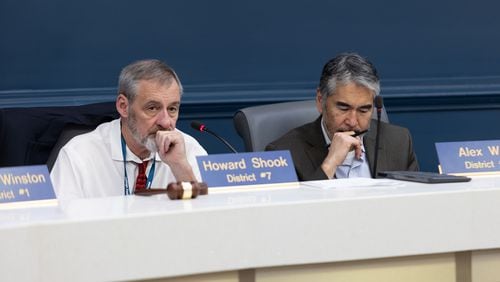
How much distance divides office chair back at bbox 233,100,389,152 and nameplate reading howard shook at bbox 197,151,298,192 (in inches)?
40.4

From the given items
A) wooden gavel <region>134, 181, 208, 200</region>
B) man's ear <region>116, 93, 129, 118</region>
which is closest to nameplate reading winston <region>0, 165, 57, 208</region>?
wooden gavel <region>134, 181, 208, 200</region>

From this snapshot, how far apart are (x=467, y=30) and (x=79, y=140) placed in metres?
2.22

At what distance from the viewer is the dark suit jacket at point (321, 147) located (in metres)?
3.49

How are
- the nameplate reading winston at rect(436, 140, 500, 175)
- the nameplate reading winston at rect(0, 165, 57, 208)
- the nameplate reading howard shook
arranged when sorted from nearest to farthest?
the nameplate reading winston at rect(0, 165, 57, 208), the nameplate reading howard shook, the nameplate reading winston at rect(436, 140, 500, 175)

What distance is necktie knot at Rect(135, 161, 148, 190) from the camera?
3.20 meters

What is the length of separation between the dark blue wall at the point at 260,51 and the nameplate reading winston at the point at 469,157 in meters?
1.97

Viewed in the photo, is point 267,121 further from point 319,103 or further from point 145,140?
point 145,140

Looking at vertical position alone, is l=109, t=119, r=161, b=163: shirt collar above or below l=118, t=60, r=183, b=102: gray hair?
below

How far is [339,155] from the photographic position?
3412 millimetres

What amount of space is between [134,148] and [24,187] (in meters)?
1.21

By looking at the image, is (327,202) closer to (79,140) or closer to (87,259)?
(87,259)

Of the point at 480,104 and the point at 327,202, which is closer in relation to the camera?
the point at 327,202

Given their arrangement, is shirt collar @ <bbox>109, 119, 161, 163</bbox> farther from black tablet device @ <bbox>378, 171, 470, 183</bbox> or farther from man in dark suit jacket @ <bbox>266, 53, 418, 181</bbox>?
black tablet device @ <bbox>378, 171, 470, 183</bbox>

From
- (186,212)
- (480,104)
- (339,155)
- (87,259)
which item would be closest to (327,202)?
(186,212)
